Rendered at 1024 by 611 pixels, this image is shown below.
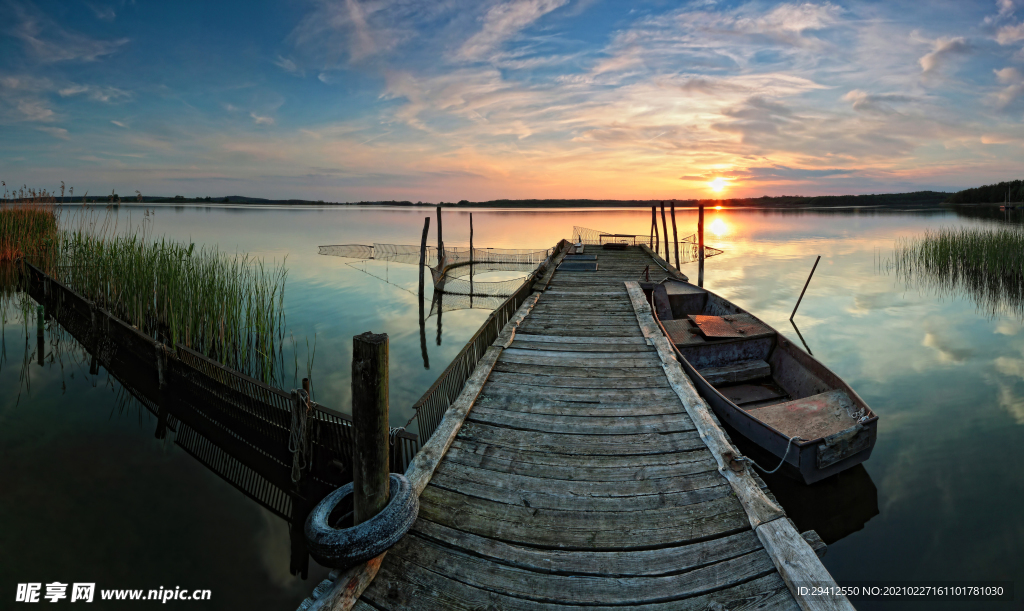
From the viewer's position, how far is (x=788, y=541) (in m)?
2.88

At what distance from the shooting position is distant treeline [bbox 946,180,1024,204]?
213ft

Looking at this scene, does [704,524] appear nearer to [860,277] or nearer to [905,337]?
[905,337]

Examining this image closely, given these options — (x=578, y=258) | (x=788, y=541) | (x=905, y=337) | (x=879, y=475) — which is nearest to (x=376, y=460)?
(x=788, y=541)

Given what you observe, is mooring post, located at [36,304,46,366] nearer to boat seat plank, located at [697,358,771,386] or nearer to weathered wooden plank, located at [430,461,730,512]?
weathered wooden plank, located at [430,461,730,512]

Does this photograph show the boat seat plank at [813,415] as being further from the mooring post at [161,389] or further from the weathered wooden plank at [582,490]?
the mooring post at [161,389]

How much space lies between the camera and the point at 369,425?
2.80m

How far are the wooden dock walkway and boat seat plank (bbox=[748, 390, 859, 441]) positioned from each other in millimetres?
1306

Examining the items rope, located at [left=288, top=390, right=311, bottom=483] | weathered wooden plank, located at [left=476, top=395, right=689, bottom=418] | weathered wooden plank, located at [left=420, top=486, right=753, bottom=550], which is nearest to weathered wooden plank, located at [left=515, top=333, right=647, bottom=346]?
weathered wooden plank, located at [left=476, top=395, right=689, bottom=418]

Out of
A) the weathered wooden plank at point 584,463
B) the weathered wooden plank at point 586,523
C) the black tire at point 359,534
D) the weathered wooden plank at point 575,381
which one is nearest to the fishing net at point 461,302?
the weathered wooden plank at point 575,381

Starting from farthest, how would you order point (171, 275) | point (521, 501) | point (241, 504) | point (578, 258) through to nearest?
point (578, 258)
point (171, 275)
point (241, 504)
point (521, 501)

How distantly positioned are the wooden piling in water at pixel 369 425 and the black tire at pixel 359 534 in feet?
0.37

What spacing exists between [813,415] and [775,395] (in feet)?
5.35

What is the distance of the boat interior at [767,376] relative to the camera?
17.9ft

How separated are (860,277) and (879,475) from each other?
64.1ft
